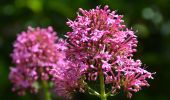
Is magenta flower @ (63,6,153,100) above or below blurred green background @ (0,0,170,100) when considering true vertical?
below

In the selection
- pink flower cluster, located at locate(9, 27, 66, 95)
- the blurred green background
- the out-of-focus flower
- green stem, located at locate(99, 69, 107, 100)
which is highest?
the blurred green background

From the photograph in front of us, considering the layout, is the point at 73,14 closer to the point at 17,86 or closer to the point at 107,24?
the point at 17,86

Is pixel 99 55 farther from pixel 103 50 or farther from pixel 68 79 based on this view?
pixel 68 79

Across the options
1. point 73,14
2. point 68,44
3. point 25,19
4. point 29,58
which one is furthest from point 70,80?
point 25,19

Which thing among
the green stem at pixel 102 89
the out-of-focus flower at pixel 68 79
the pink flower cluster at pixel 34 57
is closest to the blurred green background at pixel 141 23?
the pink flower cluster at pixel 34 57

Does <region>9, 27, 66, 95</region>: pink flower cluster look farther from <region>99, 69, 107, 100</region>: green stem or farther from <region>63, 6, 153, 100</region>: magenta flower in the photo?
<region>99, 69, 107, 100</region>: green stem

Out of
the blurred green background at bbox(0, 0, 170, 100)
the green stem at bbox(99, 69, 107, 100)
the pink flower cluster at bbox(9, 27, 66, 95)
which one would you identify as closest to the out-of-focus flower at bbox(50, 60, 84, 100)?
the green stem at bbox(99, 69, 107, 100)
